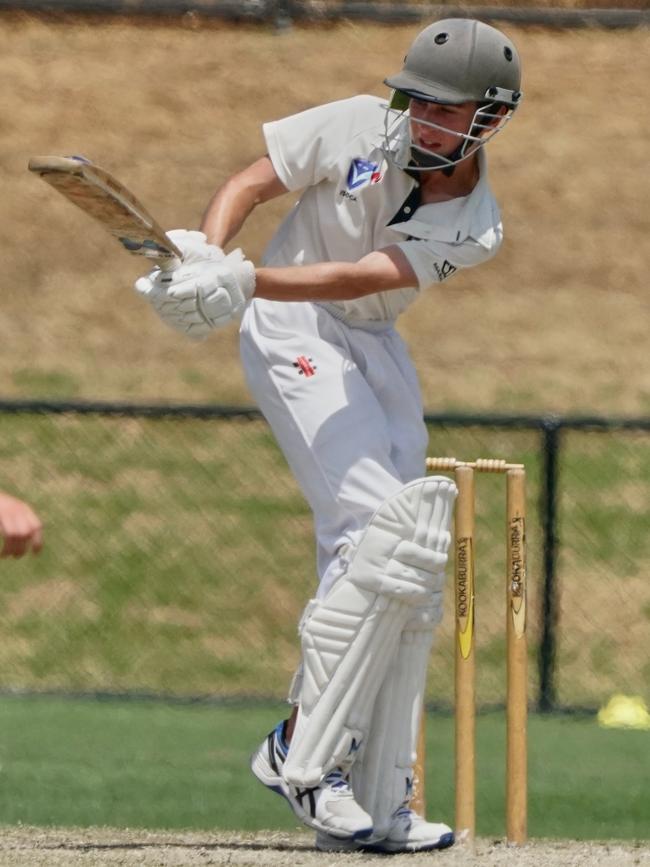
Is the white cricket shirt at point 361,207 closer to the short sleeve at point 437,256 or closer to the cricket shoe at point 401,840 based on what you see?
the short sleeve at point 437,256

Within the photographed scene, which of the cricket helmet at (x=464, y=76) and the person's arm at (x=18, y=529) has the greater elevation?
the cricket helmet at (x=464, y=76)

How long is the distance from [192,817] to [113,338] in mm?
6178

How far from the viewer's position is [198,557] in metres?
9.09

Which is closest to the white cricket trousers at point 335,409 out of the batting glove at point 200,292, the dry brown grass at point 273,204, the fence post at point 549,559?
the batting glove at point 200,292

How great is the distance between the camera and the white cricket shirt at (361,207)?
5.00 m

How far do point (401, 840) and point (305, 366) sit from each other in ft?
3.84

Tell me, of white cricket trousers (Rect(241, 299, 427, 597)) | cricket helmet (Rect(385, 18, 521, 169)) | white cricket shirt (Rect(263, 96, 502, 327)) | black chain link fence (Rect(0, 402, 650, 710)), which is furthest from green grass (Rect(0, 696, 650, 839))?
cricket helmet (Rect(385, 18, 521, 169))

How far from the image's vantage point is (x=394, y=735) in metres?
4.96

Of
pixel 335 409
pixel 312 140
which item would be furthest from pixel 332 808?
pixel 312 140

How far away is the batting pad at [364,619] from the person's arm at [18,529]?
1.26 meters

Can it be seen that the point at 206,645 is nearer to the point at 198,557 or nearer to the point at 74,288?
the point at 198,557

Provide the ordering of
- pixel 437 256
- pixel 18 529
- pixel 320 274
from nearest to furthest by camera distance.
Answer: pixel 18 529 < pixel 320 274 < pixel 437 256

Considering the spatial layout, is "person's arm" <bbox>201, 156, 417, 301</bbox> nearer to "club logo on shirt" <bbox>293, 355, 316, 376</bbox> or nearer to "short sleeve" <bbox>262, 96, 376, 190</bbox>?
"short sleeve" <bbox>262, 96, 376, 190</bbox>

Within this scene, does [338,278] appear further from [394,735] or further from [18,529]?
[18,529]
